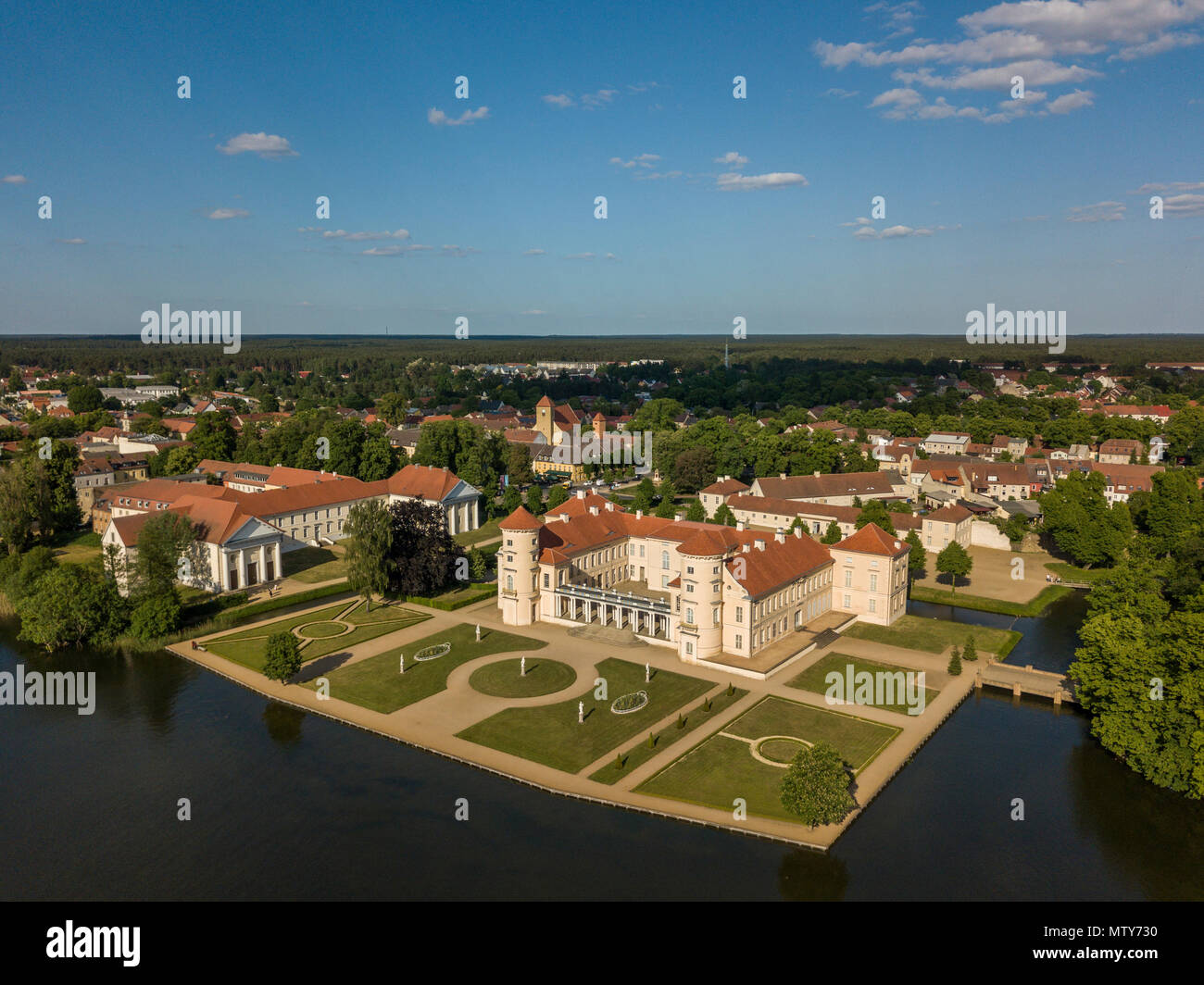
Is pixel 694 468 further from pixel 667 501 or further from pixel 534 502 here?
pixel 534 502

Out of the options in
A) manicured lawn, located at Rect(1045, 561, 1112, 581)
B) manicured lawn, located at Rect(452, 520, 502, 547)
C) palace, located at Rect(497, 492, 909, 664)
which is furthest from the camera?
manicured lawn, located at Rect(452, 520, 502, 547)

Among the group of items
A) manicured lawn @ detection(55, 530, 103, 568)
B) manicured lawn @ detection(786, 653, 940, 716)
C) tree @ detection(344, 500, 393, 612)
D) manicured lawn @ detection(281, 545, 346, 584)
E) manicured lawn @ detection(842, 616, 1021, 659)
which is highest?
tree @ detection(344, 500, 393, 612)

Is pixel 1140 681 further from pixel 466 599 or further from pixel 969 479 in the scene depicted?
pixel 969 479

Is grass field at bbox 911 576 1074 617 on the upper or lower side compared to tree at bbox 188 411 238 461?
lower

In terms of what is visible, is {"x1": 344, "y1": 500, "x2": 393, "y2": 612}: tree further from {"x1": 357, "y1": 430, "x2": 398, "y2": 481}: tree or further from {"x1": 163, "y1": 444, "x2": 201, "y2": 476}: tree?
{"x1": 163, "y1": 444, "x2": 201, "y2": 476}: tree

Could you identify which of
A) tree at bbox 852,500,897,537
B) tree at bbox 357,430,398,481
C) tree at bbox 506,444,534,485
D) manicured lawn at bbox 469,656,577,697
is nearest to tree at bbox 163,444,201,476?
tree at bbox 357,430,398,481

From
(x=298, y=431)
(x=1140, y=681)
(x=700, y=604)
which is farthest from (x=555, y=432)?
(x=1140, y=681)
